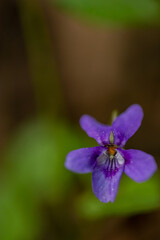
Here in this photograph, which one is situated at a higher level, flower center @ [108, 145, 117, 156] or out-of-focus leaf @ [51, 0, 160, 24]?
out-of-focus leaf @ [51, 0, 160, 24]

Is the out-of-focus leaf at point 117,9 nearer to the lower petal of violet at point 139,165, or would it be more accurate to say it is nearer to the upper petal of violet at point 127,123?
the upper petal of violet at point 127,123

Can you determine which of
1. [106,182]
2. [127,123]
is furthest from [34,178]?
[127,123]

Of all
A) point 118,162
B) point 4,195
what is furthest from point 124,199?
point 4,195

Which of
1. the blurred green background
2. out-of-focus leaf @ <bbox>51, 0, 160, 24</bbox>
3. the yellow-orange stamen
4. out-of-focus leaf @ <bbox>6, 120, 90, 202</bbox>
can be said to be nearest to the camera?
the yellow-orange stamen

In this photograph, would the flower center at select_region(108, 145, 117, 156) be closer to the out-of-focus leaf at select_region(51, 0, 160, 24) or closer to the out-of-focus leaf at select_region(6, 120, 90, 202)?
the out-of-focus leaf at select_region(51, 0, 160, 24)

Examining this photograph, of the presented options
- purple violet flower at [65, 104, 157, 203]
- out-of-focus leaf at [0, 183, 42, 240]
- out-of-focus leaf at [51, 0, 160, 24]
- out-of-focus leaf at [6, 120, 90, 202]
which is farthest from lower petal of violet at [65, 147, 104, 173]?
out-of-focus leaf at [0, 183, 42, 240]

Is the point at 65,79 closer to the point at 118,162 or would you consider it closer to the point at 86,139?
the point at 86,139
